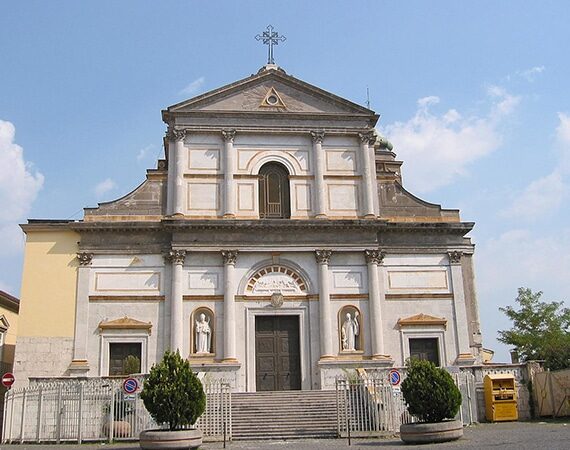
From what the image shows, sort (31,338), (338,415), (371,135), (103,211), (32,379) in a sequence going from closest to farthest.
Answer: (338,415) → (32,379) → (31,338) → (103,211) → (371,135)

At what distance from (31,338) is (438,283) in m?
16.4

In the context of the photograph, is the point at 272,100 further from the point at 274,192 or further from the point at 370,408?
the point at 370,408

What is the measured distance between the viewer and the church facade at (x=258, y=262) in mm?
26188

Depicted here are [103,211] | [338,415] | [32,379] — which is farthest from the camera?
[103,211]

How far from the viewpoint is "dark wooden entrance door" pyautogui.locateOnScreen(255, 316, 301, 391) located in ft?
86.7

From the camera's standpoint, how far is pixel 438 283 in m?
28.1

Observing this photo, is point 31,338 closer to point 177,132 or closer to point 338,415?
point 177,132

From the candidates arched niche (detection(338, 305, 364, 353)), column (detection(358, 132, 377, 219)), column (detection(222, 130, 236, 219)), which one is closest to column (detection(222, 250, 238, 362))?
column (detection(222, 130, 236, 219))

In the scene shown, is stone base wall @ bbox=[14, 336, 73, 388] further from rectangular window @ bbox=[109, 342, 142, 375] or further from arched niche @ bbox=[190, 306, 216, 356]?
arched niche @ bbox=[190, 306, 216, 356]

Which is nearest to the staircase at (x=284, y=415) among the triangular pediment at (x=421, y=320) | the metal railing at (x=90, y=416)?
the metal railing at (x=90, y=416)

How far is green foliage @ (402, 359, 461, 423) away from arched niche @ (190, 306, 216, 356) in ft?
33.6

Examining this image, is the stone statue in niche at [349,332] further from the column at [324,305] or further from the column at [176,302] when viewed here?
the column at [176,302]

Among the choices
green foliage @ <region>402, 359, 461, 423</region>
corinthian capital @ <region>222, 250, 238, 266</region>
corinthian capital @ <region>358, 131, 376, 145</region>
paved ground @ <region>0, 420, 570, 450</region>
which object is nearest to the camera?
paved ground @ <region>0, 420, 570, 450</region>

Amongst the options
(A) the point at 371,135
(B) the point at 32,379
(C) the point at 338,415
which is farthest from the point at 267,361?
(A) the point at 371,135
